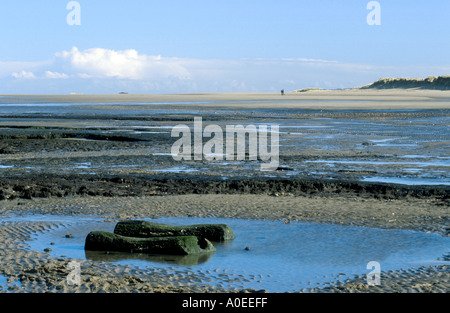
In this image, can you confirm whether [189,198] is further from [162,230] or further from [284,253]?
[284,253]

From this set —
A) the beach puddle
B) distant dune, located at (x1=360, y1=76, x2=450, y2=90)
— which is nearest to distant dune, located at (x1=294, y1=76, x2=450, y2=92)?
distant dune, located at (x1=360, y1=76, x2=450, y2=90)

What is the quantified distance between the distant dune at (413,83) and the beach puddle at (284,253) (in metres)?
138

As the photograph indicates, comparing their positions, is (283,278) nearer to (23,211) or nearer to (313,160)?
(23,211)

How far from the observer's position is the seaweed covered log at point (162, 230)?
12.0m

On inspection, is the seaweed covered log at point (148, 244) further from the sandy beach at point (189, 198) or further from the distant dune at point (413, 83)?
the distant dune at point (413, 83)

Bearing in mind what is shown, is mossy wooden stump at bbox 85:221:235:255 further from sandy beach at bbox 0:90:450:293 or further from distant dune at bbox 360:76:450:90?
distant dune at bbox 360:76:450:90

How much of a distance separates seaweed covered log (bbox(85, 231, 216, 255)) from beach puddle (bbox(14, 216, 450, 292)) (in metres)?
0.18

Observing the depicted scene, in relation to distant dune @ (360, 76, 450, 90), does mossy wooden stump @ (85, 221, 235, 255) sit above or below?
below

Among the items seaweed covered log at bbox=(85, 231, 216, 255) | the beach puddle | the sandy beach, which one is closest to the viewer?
the sandy beach

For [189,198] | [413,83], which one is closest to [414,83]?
[413,83]

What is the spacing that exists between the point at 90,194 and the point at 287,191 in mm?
5190

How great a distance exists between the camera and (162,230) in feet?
39.4

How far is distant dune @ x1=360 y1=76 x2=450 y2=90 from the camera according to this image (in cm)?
14650

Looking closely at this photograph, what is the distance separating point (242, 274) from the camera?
1000 centimetres
